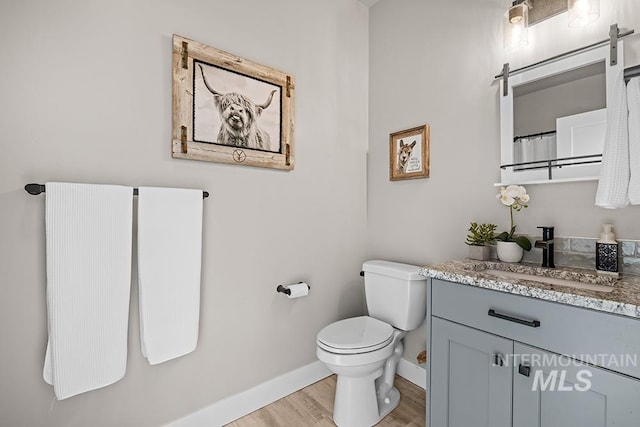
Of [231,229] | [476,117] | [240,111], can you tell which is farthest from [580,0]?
[231,229]

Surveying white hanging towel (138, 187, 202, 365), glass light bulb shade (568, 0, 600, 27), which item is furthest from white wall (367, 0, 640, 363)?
white hanging towel (138, 187, 202, 365)

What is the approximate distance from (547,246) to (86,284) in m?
1.97

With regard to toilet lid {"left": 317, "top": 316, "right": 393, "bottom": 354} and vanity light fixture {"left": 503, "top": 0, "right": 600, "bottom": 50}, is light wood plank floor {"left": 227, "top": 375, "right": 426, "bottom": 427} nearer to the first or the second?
toilet lid {"left": 317, "top": 316, "right": 393, "bottom": 354}

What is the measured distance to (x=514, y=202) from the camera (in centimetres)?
148

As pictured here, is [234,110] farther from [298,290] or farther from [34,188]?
[298,290]

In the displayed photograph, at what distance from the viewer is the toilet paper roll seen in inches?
70.9

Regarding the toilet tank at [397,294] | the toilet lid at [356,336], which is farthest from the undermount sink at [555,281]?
the toilet lid at [356,336]

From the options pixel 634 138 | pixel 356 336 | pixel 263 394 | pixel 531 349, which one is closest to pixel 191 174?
pixel 356 336

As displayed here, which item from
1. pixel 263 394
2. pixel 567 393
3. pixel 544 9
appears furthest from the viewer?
pixel 263 394

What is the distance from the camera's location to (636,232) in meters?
1.20

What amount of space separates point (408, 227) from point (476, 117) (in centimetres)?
79

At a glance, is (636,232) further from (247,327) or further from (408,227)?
(247,327)

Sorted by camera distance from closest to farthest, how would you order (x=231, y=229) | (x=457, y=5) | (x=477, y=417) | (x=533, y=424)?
(x=533, y=424), (x=477, y=417), (x=231, y=229), (x=457, y=5)

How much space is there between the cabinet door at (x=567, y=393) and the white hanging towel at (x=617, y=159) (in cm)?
62
